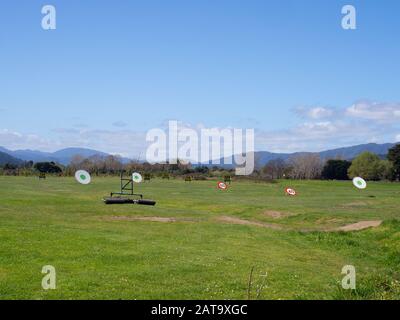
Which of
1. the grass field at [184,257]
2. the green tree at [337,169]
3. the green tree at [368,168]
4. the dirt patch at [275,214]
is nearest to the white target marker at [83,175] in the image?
the grass field at [184,257]

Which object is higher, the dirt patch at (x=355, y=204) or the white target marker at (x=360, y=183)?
the white target marker at (x=360, y=183)

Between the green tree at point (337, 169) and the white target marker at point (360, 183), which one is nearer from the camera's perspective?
the white target marker at point (360, 183)

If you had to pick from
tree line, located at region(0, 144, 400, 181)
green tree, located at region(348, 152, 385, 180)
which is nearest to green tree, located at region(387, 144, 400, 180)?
tree line, located at region(0, 144, 400, 181)

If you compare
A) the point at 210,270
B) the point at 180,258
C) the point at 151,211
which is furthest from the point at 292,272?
the point at 151,211

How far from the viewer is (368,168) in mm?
157875

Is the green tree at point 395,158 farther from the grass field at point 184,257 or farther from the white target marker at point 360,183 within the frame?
the grass field at point 184,257

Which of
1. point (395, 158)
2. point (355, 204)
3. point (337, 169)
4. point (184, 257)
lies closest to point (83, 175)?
point (355, 204)

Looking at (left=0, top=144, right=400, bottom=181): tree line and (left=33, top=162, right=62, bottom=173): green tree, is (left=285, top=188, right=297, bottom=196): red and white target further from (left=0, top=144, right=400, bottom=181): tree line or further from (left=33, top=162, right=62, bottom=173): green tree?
(left=33, top=162, right=62, bottom=173): green tree

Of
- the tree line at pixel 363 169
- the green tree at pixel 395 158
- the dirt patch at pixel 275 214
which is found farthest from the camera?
the tree line at pixel 363 169

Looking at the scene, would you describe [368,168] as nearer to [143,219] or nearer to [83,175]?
[83,175]

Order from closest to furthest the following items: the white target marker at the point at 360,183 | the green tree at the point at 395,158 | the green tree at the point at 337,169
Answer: the white target marker at the point at 360,183, the green tree at the point at 395,158, the green tree at the point at 337,169

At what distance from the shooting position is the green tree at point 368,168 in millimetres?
157525
